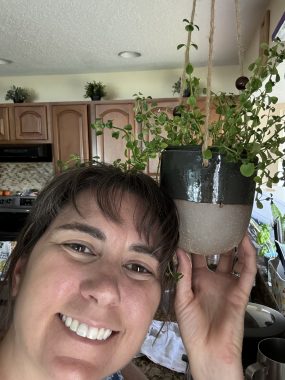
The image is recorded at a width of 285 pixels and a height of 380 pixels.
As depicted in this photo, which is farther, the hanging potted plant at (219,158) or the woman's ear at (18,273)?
the woman's ear at (18,273)

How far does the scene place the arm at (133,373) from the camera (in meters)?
0.87

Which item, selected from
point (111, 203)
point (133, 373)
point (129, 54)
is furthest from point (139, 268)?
point (129, 54)

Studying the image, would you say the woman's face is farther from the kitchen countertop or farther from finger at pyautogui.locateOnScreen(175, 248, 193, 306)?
the kitchen countertop

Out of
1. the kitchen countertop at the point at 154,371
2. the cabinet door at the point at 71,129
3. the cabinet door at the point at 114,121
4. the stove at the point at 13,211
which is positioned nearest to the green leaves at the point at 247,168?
the kitchen countertop at the point at 154,371

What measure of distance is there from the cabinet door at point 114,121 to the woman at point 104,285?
8.79 ft

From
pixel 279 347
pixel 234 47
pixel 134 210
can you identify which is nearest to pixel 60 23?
pixel 234 47

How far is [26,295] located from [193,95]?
470mm

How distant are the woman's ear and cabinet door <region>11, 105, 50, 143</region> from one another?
9.78 ft

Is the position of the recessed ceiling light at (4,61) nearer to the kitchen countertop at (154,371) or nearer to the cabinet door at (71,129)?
the cabinet door at (71,129)

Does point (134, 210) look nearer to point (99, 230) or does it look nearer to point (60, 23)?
point (99, 230)

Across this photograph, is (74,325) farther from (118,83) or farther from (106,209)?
(118,83)

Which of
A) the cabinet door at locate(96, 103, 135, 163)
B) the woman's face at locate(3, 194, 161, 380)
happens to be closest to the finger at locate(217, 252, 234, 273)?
the woman's face at locate(3, 194, 161, 380)

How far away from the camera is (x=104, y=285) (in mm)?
556

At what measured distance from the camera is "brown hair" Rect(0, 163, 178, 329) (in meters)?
0.64
